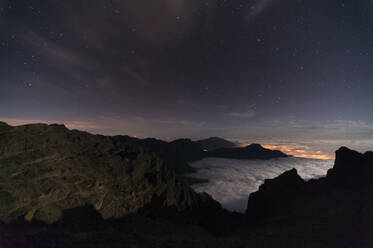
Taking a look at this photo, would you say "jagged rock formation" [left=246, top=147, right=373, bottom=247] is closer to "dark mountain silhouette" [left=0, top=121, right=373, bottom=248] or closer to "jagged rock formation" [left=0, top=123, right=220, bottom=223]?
"dark mountain silhouette" [left=0, top=121, right=373, bottom=248]

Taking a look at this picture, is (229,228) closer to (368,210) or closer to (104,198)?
(368,210)

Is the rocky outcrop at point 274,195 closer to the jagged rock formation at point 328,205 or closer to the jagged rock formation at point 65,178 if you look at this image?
the jagged rock formation at point 328,205

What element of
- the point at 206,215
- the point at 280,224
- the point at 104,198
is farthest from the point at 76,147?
the point at 280,224

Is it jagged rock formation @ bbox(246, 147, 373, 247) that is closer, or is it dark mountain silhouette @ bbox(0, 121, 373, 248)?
jagged rock formation @ bbox(246, 147, 373, 247)

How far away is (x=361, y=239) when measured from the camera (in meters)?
11.1

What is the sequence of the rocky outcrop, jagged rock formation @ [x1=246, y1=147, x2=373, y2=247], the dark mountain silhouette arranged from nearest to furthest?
1. jagged rock formation @ [x1=246, y1=147, x2=373, y2=247]
2. the dark mountain silhouette
3. the rocky outcrop

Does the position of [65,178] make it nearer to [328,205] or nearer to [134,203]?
[134,203]

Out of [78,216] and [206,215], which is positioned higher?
[78,216]

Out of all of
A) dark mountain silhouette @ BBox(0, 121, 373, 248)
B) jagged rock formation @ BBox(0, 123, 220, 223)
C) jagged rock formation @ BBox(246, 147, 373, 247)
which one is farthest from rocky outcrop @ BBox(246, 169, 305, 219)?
jagged rock formation @ BBox(0, 123, 220, 223)

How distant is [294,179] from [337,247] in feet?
82.0

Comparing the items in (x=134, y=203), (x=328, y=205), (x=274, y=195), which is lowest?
(x=134, y=203)

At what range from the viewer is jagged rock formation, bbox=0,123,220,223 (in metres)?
19.4

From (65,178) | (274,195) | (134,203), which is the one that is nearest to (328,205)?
(274,195)

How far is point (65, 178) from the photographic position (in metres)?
22.6
